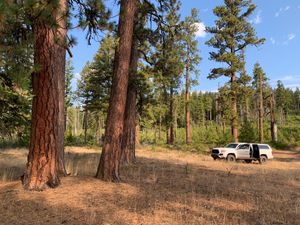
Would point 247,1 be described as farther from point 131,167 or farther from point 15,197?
point 15,197

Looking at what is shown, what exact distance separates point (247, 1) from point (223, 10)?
2.63m

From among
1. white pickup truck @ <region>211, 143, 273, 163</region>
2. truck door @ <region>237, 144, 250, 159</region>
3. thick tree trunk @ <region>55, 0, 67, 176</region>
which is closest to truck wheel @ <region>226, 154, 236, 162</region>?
white pickup truck @ <region>211, 143, 273, 163</region>

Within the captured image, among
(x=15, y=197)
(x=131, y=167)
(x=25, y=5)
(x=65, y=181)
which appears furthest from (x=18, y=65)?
(x=131, y=167)

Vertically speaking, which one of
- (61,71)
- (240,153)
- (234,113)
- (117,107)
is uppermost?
(234,113)

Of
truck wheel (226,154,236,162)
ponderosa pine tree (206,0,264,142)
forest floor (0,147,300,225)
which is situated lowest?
forest floor (0,147,300,225)

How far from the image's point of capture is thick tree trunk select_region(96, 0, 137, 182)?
9.44 metres

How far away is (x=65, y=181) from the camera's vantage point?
8.51m

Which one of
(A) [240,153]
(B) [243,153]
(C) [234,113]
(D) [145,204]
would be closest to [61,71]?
(D) [145,204]

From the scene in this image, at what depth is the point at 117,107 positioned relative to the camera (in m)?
9.70

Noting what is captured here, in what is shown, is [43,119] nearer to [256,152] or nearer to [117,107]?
[117,107]

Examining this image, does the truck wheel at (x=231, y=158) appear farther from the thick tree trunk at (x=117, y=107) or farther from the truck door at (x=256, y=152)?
the thick tree trunk at (x=117, y=107)

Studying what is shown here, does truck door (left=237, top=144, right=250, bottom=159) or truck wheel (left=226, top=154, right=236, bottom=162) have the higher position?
truck door (left=237, top=144, right=250, bottom=159)

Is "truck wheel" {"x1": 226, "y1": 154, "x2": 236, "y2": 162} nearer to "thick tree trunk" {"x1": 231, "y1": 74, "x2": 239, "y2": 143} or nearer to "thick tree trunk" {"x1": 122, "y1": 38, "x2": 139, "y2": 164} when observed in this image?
"thick tree trunk" {"x1": 231, "y1": 74, "x2": 239, "y2": 143}

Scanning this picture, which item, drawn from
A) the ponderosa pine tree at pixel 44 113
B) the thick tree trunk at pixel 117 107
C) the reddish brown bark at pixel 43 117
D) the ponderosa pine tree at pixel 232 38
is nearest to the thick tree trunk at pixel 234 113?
the ponderosa pine tree at pixel 232 38
